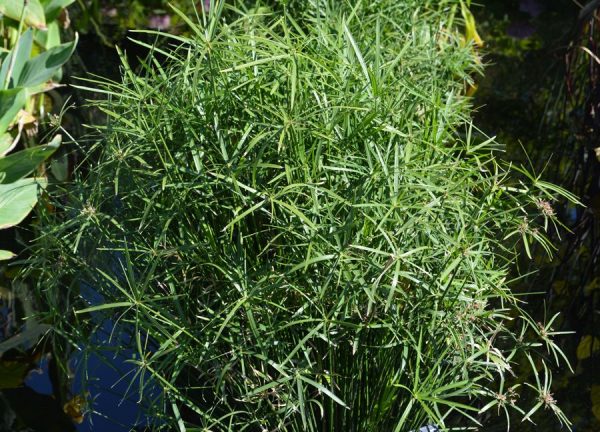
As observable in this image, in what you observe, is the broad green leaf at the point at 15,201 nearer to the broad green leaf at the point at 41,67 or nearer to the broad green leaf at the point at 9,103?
the broad green leaf at the point at 9,103

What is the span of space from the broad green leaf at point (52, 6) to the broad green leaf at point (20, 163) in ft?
2.46

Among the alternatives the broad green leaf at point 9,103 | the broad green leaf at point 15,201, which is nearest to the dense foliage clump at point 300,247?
the broad green leaf at point 15,201

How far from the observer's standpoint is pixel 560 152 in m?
3.27

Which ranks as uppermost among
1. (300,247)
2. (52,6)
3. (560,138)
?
(300,247)

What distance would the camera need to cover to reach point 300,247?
1.44 meters

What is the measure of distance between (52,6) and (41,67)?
48cm

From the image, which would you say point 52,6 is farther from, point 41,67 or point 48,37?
point 41,67

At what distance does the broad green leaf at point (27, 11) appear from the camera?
2.62m

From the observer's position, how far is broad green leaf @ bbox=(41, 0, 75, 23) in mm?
2744

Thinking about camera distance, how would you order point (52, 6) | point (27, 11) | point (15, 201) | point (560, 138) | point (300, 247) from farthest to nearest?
1. point (560, 138)
2. point (52, 6)
3. point (27, 11)
4. point (15, 201)
5. point (300, 247)

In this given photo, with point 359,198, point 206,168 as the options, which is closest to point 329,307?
point 359,198

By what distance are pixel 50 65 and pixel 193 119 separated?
100cm

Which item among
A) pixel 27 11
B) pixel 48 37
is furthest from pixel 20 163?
pixel 48 37

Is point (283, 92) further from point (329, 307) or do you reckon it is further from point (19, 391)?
point (19, 391)
